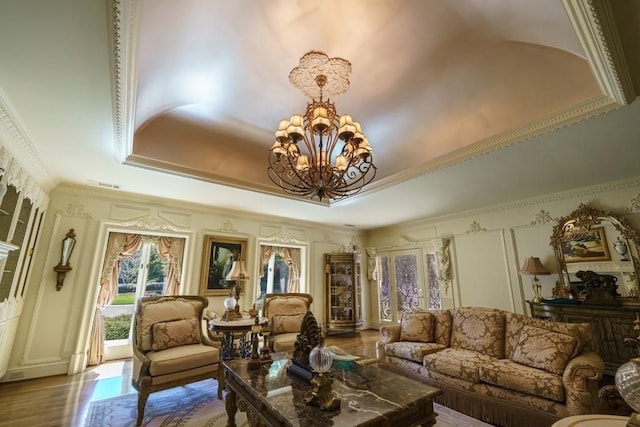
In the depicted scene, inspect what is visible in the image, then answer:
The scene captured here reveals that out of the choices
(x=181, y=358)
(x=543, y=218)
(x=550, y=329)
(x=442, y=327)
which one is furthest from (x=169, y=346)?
(x=543, y=218)

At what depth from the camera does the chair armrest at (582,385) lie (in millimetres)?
2102

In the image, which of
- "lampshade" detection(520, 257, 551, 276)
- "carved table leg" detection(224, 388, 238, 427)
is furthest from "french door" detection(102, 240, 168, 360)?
"lampshade" detection(520, 257, 551, 276)

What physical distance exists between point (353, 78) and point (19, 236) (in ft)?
13.6

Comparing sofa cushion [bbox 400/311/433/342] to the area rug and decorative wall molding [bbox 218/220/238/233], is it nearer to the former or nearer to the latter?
the area rug

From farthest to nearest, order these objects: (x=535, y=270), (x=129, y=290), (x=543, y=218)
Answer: (x=129, y=290)
(x=543, y=218)
(x=535, y=270)

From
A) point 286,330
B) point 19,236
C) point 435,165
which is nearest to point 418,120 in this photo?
point 435,165

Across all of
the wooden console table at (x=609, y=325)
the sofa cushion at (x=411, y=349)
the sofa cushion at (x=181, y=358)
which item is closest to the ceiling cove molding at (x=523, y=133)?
the sofa cushion at (x=411, y=349)

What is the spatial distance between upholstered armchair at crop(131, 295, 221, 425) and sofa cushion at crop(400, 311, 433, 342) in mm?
2404

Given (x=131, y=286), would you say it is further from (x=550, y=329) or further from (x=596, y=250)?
(x=596, y=250)

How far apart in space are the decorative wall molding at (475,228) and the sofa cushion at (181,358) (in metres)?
5.00

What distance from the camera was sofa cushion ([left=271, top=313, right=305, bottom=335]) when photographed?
403 centimetres

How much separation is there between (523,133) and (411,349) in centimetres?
269

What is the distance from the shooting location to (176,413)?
265 cm

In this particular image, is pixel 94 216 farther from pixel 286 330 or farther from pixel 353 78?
pixel 353 78
